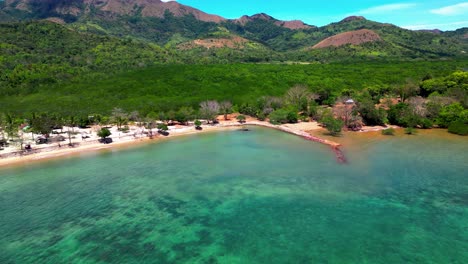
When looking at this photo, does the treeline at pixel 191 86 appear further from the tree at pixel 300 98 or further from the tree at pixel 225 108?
the tree at pixel 225 108

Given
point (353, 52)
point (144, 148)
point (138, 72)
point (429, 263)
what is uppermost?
point (353, 52)

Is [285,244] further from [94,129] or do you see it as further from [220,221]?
[94,129]

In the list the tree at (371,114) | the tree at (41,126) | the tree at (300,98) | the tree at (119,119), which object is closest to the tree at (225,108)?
the tree at (300,98)

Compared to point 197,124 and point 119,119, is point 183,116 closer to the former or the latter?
point 197,124

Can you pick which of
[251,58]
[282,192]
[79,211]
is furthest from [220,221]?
[251,58]

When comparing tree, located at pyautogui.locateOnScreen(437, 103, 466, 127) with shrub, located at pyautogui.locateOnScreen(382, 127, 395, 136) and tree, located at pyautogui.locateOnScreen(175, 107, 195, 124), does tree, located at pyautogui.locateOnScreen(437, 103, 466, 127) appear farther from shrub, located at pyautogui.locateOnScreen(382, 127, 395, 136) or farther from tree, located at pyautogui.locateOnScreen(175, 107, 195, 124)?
tree, located at pyautogui.locateOnScreen(175, 107, 195, 124)

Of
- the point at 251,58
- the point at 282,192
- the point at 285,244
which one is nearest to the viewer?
the point at 285,244
